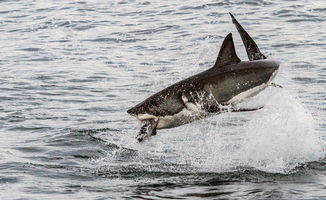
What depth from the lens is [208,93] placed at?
400 inches

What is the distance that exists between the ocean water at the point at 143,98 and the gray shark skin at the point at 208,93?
0.90 metres

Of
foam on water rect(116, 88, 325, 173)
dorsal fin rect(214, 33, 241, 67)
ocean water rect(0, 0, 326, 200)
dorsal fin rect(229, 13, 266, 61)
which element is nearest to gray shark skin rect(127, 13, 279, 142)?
dorsal fin rect(214, 33, 241, 67)

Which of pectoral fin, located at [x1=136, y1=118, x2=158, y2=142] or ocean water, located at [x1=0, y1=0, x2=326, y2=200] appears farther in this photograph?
ocean water, located at [x1=0, y1=0, x2=326, y2=200]

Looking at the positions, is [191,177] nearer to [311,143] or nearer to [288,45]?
[311,143]

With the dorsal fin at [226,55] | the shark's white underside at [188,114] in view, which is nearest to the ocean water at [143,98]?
the shark's white underside at [188,114]

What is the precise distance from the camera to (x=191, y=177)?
11.0m

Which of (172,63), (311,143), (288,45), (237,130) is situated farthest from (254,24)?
(311,143)

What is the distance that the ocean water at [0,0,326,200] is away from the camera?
424 inches

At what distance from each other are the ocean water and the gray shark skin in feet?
2.96

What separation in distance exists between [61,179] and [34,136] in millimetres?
2757

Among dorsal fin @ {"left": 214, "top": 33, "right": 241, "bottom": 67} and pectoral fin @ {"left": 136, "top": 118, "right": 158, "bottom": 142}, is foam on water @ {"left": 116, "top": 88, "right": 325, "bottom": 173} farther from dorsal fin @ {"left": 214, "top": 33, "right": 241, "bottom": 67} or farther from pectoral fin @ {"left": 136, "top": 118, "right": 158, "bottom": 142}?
dorsal fin @ {"left": 214, "top": 33, "right": 241, "bottom": 67}

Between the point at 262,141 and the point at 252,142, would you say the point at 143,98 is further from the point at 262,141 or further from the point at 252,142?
the point at 262,141

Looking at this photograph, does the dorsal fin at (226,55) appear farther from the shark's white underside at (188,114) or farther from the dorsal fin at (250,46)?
the shark's white underside at (188,114)

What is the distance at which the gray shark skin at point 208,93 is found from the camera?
33.4 ft
